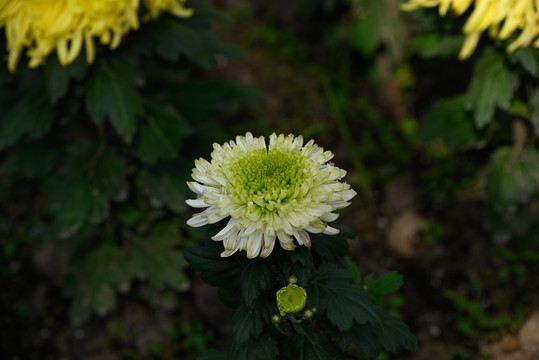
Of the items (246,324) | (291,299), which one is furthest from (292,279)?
(246,324)

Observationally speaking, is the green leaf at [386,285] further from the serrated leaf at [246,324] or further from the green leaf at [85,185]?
the green leaf at [85,185]

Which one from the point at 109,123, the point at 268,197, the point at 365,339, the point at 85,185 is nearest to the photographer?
the point at 268,197

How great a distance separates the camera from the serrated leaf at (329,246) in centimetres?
133

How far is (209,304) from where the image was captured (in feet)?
9.39

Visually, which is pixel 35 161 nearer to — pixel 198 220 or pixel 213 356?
pixel 213 356

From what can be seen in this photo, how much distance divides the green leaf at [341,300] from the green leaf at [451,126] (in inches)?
55.0

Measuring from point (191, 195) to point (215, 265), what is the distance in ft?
4.10

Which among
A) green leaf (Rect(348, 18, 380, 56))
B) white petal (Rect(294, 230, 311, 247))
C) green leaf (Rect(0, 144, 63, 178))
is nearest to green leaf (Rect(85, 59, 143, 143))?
green leaf (Rect(0, 144, 63, 178))

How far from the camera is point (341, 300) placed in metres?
1.33

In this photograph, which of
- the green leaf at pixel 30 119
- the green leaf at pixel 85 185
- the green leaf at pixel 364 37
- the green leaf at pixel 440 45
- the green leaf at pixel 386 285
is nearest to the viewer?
the green leaf at pixel 386 285

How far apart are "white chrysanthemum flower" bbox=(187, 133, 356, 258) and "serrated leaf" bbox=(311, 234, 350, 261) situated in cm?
8

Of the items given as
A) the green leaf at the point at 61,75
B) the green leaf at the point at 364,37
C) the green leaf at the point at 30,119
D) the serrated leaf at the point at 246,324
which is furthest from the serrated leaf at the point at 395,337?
the green leaf at the point at 364,37

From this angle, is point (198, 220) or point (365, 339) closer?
point (198, 220)

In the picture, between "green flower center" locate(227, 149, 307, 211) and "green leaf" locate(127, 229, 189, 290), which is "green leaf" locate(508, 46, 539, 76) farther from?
"green leaf" locate(127, 229, 189, 290)
